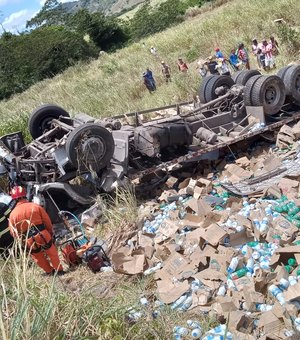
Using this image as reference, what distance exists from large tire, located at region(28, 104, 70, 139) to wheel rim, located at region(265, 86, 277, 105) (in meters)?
3.44

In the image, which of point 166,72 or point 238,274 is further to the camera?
point 166,72

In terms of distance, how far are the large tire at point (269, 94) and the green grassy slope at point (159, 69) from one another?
3975 millimetres

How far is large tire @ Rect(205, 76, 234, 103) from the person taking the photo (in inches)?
310

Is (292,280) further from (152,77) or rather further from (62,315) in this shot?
(152,77)

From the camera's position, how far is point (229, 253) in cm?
418

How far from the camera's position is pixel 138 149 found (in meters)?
6.52

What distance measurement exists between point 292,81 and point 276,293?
5001mm

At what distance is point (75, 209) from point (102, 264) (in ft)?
6.27

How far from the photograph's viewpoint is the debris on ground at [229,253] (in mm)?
3371

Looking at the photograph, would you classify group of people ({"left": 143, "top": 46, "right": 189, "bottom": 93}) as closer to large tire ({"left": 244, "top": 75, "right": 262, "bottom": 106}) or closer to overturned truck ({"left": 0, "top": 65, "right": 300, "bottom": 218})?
overturned truck ({"left": 0, "top": 65, "right": 300, "bottom": 218})

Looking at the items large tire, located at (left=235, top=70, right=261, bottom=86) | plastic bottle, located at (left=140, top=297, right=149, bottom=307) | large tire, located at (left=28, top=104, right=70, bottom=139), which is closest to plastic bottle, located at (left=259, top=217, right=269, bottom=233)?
plastic bottle, located at (left=140, top=297, right=149, bottom=307)

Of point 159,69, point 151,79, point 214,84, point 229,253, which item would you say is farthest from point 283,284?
point 159,69

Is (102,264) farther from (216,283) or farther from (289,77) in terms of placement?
(289,77)

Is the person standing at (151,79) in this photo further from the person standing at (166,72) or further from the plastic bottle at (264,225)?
the plastic bottle at (264,225)
